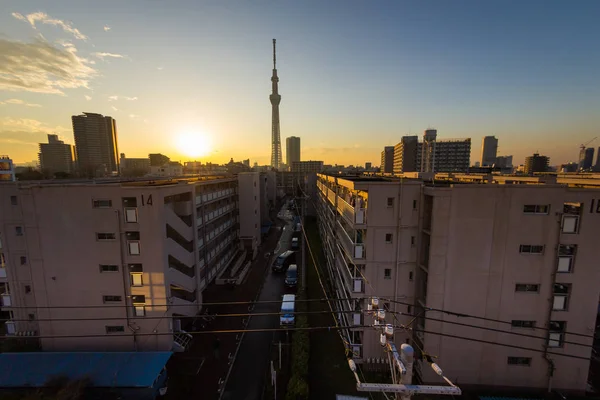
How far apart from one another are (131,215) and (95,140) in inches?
4873

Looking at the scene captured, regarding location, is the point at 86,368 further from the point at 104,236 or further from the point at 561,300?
the point at 561,300

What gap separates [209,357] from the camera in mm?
16875

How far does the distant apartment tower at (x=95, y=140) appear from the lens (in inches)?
4067

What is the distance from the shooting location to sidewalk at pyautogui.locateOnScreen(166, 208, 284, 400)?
14.5 meters

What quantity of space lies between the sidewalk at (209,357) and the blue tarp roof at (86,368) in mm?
1932

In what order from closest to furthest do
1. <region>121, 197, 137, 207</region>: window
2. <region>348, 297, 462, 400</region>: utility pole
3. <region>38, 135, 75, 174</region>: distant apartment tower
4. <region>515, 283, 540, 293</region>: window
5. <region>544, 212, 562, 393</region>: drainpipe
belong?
<region>348, 297, 462, 400</region>: utility pole
<region>544, 212, 562, 393</region>: drainpipe
<region>515, 283, 540, 293</region>: window
<region>121, 197, 137, 207</region>: window
<region>38, 135, 75, 174</region>: distant apartment tower

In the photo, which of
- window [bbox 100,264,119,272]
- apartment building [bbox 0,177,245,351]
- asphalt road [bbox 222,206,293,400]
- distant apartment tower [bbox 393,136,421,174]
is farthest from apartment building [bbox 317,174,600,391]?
distant apartment tower [bbox 393,136,421,174]

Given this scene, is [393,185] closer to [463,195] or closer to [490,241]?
[463,195]

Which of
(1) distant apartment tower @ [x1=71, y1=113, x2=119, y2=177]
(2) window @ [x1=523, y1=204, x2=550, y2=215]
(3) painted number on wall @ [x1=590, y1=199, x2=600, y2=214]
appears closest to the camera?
(3) painted number on wall @ [x1=590, y1=199, x2=600, y2=214]

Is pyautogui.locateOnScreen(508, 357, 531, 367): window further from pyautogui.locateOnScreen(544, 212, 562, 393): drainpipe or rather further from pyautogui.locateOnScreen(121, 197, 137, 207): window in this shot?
pyautogui.locateOnScreen(121, 197, 137, 207): window

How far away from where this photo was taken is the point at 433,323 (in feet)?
46.4

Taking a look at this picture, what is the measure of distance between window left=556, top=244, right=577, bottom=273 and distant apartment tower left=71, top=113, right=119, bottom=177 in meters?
127

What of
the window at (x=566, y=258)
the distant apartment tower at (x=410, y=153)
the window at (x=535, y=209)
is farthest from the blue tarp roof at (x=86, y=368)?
the distant apartment tower at (x=410, y=153)

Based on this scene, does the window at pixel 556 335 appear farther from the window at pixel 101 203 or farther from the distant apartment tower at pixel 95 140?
the distant apartment tower at pixel 95 140
